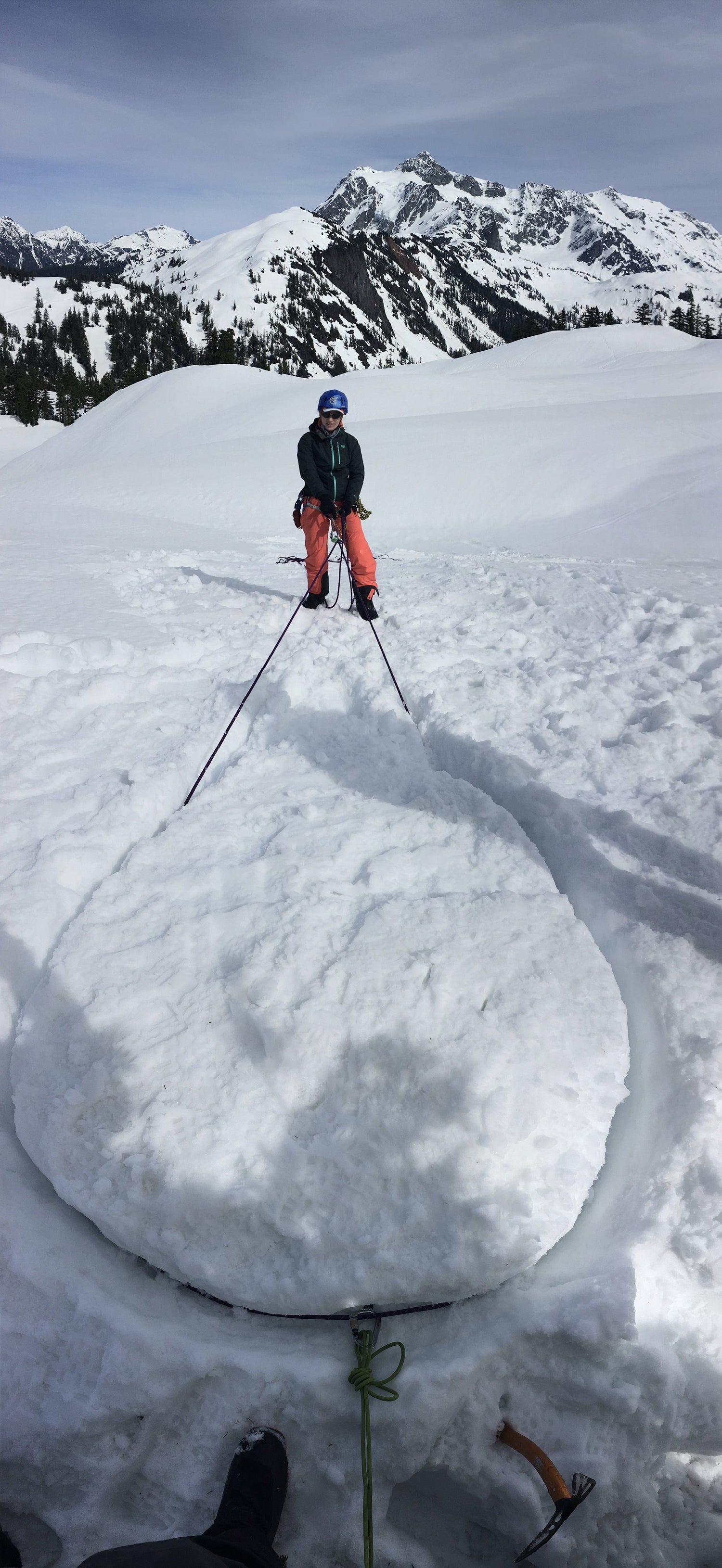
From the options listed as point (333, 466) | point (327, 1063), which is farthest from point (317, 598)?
point (327, 1063)

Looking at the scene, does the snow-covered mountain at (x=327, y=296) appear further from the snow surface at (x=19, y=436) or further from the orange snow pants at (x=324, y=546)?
the orange snow pants at (x=324, y=546)

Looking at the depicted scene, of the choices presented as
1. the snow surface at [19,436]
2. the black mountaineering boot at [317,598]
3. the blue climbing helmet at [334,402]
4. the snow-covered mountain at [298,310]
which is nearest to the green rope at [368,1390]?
the black mountaineering boot at [317,598]

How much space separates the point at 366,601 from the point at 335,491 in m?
1.07

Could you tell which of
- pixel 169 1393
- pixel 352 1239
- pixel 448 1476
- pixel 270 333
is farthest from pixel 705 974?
pixel 270 333

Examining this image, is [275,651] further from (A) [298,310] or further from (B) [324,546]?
(A) [298,310]

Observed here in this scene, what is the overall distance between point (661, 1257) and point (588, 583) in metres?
Result: 5.12

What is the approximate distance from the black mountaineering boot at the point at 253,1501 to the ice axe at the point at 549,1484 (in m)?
0.60

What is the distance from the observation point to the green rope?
168 centimetres

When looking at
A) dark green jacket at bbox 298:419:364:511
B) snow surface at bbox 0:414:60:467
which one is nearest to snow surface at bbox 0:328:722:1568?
dark green jacket at bbox 298:419:364:511

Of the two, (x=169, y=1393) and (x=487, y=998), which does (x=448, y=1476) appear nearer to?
(x=169, y=1393)

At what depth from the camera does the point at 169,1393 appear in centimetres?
188

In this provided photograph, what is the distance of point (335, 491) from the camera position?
600 centimetres

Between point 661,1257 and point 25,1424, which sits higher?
point 661,1257

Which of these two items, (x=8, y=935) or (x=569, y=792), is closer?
(x=8, y=935)
